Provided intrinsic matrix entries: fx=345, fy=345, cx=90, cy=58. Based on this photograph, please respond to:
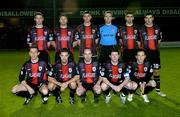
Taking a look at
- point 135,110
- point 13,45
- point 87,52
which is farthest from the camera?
point 13,45

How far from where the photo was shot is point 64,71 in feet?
20.9

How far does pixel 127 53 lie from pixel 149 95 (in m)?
0.96

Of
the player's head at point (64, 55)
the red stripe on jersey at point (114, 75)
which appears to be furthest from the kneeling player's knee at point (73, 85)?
the red stripe on jersey at point (114, 75)

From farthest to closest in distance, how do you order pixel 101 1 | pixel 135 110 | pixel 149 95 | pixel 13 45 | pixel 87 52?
pixel 101 1 → pixel 13 45 → pixel 149 95 → pixel 87 52 → pixel 135 110

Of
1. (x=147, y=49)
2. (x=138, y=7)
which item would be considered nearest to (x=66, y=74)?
(x=147, y=49)

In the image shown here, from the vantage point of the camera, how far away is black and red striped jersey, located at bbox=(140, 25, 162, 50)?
6957mm

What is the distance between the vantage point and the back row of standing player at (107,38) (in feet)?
22.9

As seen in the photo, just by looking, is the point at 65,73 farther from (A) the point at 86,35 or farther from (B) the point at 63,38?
(A) the point at 86,35

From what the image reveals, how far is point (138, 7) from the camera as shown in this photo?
53.9ft

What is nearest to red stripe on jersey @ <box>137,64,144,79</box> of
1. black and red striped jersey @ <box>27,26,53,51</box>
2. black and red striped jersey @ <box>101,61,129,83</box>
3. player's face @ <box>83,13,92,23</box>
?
black and red striped jersey @ <box>101,61,129,83</box>

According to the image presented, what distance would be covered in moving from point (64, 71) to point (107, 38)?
134 centimetres

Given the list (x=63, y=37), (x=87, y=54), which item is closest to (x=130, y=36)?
(x=87, y=54)

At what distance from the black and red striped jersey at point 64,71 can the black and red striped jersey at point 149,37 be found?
1.59 meters

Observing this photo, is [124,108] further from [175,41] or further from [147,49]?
[175,41]
